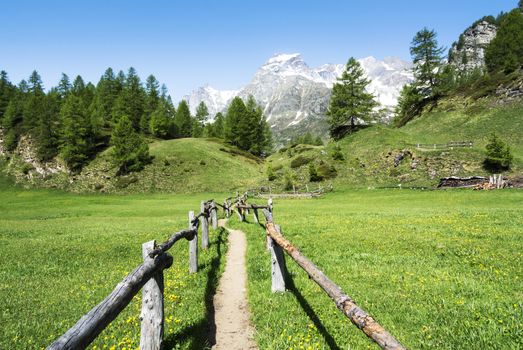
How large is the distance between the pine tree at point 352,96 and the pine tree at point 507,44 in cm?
3656

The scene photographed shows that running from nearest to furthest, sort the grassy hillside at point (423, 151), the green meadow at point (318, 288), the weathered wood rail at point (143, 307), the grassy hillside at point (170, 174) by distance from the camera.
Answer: the weathered wood rail at point (143, 307)
the green meadow at point (318, 288)
the grassy hillside at point (423, 151)
the grassy hillside at point (170, 174)

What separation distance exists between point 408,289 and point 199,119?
455 feet

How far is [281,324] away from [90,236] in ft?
55.9

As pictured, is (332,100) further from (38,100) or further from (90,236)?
(38,100)

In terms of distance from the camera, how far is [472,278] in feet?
31.7

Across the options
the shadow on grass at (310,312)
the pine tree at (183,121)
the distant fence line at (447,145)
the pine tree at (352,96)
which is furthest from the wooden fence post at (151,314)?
the pine tree at (183,121)

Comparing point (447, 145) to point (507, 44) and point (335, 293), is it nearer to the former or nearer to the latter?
point (507, 44)

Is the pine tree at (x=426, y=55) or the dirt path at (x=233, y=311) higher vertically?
the pine tree at (x=426, y=55)

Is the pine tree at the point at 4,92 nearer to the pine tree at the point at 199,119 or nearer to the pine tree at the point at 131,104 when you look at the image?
the pine tree at the point at 131,104

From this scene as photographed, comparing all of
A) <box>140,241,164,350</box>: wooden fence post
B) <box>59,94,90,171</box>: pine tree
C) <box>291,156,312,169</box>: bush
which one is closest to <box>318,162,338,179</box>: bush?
<box>291,156,312,169</box>: bush

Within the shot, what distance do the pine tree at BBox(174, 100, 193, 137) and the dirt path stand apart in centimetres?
11514

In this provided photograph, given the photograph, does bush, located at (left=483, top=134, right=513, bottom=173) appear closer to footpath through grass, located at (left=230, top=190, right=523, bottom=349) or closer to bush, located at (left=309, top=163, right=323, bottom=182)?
bush, located at (left=309, top=163, right=323, bottom=182)

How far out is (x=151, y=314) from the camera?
5.94 meters

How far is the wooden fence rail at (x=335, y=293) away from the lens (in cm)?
360
